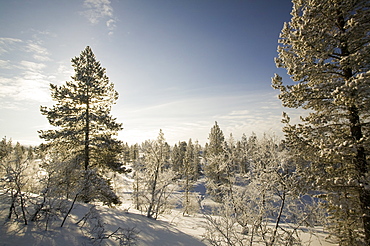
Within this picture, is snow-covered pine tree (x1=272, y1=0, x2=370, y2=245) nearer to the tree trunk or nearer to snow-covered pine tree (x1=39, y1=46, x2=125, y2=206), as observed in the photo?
the tree trunk

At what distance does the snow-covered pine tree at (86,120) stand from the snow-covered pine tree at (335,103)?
11.9m

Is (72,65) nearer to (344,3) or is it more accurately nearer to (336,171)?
(344,3)

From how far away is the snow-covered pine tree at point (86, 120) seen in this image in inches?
484

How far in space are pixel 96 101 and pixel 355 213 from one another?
15.9 meters

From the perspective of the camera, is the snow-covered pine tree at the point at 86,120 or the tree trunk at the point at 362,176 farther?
the snow-covered pine tree at the point at 86,120

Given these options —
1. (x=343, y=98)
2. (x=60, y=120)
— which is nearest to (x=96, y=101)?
(x=60, y=120)

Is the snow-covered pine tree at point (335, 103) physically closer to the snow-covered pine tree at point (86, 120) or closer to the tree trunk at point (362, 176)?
the tree trunk at point (362, 176)

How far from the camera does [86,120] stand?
503 inches

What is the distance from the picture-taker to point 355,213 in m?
5.72

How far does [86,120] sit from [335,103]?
46.6 ft

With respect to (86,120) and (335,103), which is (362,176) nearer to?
(335,103)

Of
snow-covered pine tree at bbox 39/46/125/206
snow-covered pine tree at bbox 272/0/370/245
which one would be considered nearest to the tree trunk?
snow-covered pine tree at bbox 272/0/370/245

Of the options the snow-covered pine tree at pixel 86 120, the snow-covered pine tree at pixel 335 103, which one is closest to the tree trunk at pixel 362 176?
the snow-covered pine tree at pixel 335 103

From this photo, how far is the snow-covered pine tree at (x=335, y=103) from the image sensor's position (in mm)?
5289
